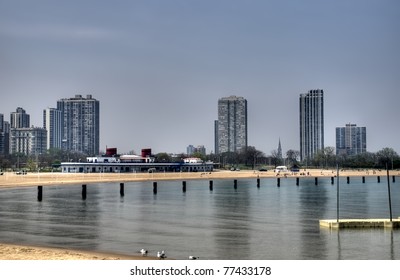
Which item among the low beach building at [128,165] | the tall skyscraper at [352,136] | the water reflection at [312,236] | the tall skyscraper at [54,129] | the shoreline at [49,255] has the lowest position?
the water reflection at [312,236]

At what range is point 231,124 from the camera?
232 feet

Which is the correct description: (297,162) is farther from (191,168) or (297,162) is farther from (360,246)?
(360,246)

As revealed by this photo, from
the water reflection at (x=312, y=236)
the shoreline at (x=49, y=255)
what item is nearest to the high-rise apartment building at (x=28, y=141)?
the water reflection at (x=312, y=236)

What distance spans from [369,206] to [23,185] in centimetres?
2991

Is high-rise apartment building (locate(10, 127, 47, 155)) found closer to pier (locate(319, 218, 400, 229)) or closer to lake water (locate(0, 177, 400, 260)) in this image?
lake water (locate(0, 177, 400, 260))

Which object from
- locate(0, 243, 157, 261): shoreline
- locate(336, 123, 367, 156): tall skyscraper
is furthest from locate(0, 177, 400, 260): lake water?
locate(336, 123, 367, 156): tall skyscraper

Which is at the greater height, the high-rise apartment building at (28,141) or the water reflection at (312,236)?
the high-rise apartment building at (28,141)

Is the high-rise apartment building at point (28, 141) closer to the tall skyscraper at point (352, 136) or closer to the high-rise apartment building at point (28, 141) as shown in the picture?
the high-rise apartment building at point (28, 141)

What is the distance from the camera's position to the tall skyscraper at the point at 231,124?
58844 mm

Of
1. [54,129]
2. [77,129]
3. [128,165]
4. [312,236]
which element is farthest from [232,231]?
[128,165]

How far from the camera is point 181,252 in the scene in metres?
14.8

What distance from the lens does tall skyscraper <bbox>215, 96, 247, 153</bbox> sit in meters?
58.8
